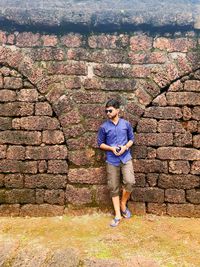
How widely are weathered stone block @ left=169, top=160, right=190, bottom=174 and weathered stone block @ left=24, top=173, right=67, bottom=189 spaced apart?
154 centimetres

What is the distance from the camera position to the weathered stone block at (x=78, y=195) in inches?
194

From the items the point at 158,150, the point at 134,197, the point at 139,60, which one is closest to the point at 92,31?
the point at 139,60

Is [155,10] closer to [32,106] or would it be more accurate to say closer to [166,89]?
[166,89]

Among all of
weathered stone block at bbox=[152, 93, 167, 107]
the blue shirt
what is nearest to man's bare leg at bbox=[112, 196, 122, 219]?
the blue shirt

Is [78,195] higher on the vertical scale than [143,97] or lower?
lower

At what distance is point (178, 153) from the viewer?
4.84m

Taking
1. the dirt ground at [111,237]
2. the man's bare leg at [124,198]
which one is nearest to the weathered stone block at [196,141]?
the dirt ground at [111,237]

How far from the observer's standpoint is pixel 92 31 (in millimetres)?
4867

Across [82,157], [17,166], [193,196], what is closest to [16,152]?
[17,166]

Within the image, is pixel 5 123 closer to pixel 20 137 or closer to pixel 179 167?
pixel 20 137

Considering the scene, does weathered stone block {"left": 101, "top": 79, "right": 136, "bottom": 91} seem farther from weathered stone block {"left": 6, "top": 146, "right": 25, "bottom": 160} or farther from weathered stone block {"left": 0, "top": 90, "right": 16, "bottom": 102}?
weathered stone block {"left": 6, "top": 146, "right": 25, "bottom": 160}

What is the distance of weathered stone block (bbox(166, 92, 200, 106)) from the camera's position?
15.7ft

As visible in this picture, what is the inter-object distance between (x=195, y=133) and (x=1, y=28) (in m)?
3.16

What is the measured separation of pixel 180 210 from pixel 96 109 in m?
1.89
